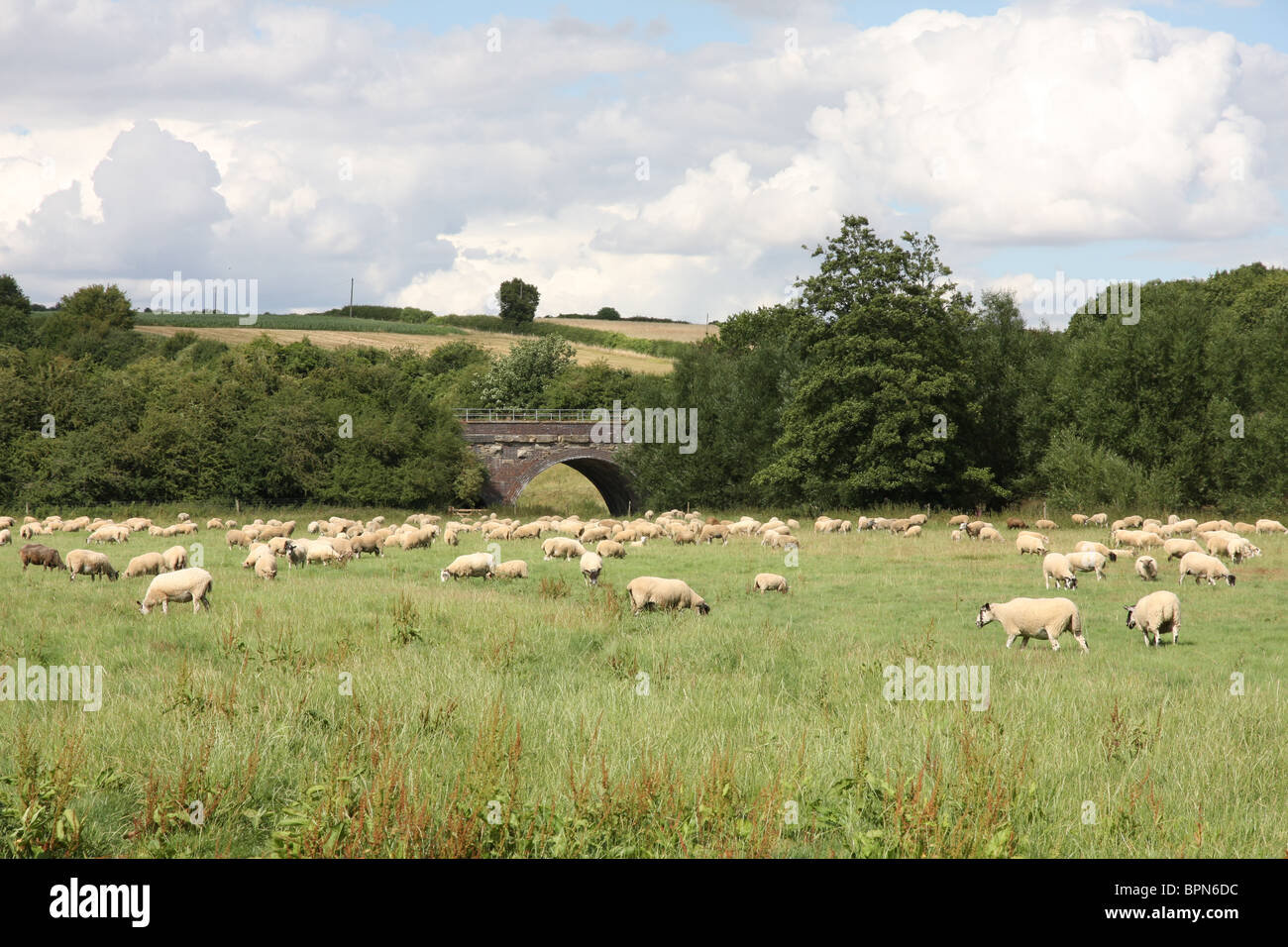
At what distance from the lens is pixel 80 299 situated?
10506 cm

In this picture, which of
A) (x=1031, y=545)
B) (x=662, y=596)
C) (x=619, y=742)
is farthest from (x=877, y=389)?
(x=619, y=742)

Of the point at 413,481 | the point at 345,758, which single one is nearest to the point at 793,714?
the point at 345,758

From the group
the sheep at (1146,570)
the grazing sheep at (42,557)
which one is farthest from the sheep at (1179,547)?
the grazing sheep at (42,557)

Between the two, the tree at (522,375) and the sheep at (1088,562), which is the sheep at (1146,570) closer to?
the sheep at (1088,562)

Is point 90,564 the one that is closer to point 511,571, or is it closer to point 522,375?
point 511,571

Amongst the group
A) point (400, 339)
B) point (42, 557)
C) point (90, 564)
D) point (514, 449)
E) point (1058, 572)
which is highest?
point (400, 339)

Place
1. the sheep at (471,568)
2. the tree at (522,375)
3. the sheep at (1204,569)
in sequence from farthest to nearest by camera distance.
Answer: the tree at (522,375) < the sheep at (471,568) < the sheep at (1204,569)

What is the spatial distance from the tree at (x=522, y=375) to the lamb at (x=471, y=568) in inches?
2748

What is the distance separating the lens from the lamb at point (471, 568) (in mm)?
25812

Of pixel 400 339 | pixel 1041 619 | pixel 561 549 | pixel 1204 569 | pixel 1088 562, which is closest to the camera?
pixel 1041 619

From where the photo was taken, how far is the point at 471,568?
84.9 feet

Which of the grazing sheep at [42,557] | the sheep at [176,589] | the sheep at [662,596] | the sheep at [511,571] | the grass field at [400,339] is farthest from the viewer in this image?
the grass field at [400,339]

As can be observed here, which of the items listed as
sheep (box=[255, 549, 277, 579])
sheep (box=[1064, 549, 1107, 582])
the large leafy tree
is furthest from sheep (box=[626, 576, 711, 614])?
the large leafy tree

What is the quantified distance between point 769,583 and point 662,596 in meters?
4.19
